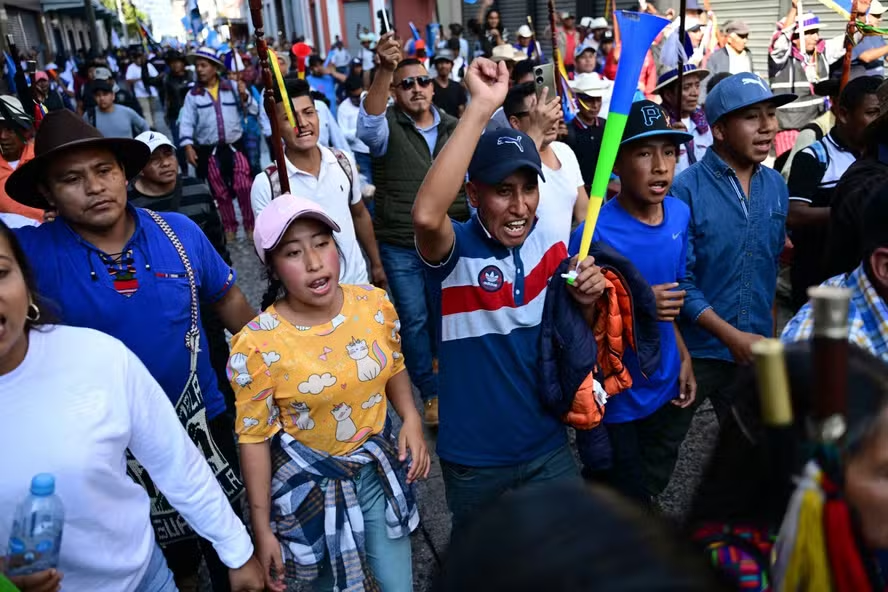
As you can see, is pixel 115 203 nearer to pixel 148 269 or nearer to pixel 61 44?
pixel 148 269

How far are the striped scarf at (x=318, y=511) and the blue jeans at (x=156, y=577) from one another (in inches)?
13.5

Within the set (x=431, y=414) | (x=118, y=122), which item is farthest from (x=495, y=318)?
(x=118, y=122)

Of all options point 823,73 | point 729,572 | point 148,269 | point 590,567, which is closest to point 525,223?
point 148,269

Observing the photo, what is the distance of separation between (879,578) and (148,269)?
2.20 meters

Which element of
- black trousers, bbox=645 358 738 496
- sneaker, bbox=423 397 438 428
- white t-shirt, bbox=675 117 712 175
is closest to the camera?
black trousers, bbox=645 358 738 496

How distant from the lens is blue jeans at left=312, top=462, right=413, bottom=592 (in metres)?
2.42

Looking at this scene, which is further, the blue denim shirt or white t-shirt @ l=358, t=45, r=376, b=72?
white t-shirt @ l=358, t=45, r=376, b=72

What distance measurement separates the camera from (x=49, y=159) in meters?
2.43

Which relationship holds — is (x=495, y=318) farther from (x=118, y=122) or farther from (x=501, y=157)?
(x=118, y=122)

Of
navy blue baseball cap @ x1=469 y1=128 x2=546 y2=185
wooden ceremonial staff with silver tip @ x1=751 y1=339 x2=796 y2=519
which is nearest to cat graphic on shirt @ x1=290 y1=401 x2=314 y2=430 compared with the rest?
navy blue baseball cap @ x1=469 y1=128 x2=546 y2=185

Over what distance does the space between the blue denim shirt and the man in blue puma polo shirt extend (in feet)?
2.66

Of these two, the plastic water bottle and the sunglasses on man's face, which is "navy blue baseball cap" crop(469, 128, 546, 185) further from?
the sunglasses on man's face

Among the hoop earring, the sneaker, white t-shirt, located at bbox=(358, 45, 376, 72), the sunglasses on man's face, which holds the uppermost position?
white t-shirt, located at bbox=(358, 45, 376, 72)

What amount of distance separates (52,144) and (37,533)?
134 centimetres
